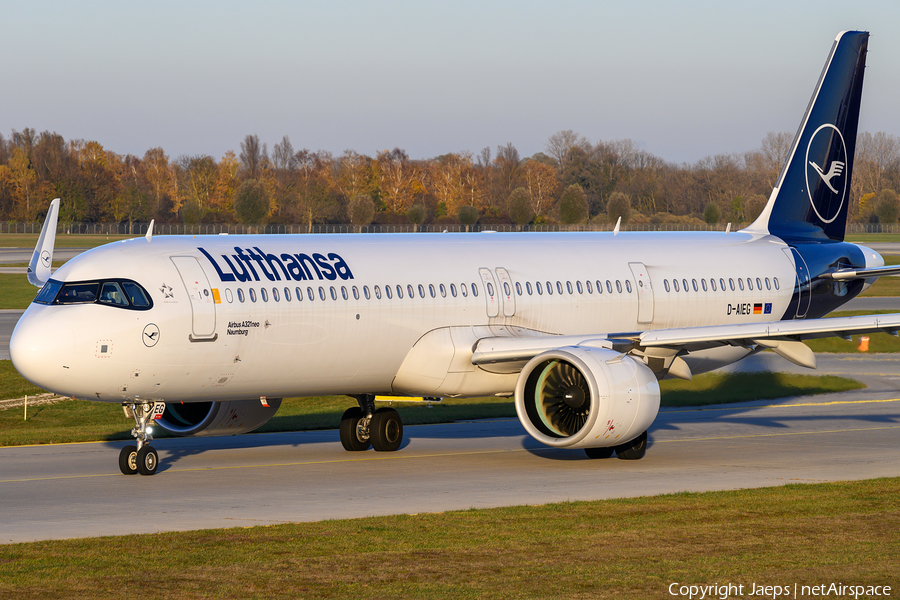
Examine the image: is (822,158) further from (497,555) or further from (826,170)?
(497,555)

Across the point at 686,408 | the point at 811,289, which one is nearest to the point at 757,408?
the point at 686,408

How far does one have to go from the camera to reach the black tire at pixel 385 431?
2483 cm

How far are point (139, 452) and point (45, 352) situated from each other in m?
3.08

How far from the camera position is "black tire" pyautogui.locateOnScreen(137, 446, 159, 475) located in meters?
21.0

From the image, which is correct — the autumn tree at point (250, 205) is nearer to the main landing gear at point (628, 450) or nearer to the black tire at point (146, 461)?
the main landing gear at point (628, 450)

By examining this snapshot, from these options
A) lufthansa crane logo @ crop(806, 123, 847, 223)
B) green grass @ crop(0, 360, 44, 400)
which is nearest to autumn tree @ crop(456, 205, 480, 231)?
green grass @ crop(0, 360, 44, 400)

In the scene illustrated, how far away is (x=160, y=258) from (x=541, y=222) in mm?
158270

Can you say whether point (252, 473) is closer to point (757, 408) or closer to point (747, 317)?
point (747, 317)

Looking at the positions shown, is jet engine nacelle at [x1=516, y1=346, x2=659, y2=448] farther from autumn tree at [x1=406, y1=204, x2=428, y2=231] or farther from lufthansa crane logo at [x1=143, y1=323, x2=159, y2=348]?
autumn tree at [x1=406, y1=204, x2=428, y2=231]

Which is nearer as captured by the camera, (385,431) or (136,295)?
(136,295)

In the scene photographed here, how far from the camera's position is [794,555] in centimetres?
1419

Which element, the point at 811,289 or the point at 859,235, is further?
the point at 859,235

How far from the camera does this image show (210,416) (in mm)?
23266

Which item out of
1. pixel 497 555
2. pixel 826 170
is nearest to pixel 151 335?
pixel 497 555
